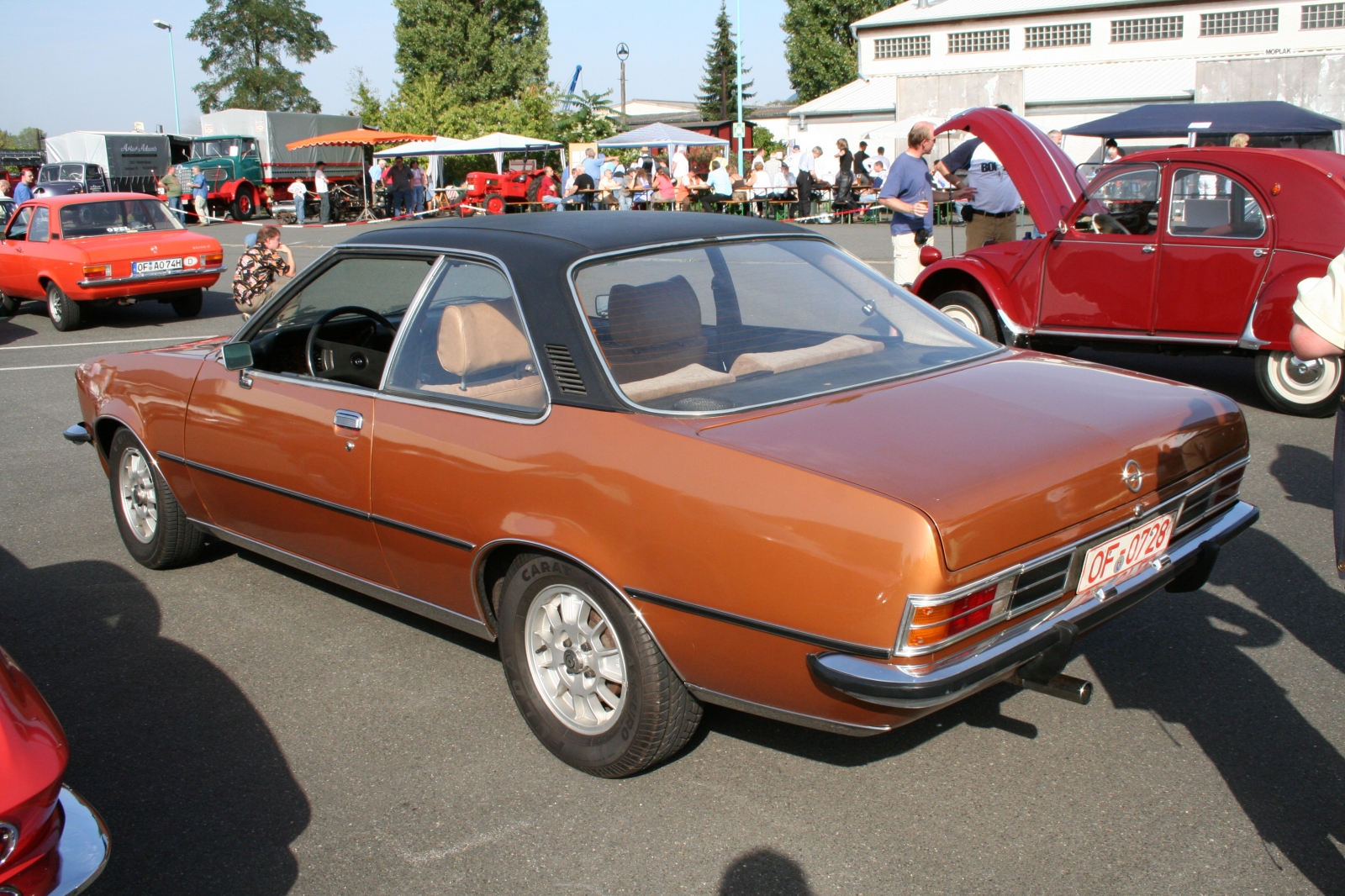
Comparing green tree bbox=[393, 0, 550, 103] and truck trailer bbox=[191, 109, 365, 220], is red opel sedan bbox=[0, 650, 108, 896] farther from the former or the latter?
green tree bbox=[393, 0, 550, 103]

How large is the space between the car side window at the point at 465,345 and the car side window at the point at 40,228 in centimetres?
1226

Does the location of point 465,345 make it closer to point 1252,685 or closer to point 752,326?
point 752,326

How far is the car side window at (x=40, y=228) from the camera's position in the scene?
44.8 feet

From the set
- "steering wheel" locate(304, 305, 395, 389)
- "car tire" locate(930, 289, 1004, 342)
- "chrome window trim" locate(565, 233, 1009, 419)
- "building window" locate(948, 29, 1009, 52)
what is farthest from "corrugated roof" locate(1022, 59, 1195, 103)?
"steering wheel" locate(304, 305, 395, 389)

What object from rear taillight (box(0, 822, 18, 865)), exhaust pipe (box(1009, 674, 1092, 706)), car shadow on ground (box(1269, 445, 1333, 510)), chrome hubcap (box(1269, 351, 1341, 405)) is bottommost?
car shadow on ground (box(1269, 445, 1333, 510))

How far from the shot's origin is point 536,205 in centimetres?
2955

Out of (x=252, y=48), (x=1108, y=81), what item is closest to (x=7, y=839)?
(x=1108, y=81)

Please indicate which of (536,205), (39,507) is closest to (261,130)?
(536,205)

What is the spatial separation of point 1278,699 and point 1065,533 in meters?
1.39

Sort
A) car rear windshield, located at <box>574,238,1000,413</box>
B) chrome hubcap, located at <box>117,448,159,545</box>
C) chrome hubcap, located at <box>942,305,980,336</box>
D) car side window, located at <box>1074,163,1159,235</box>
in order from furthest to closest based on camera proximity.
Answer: chrome hubcap, located at <box>942,305,980,336</box> → car side window, located at <box>1074,163,1159,235</box> → chrome hubcap, located at <box>117,448,159,545</box> → car rear windshield, located at <box>574,238,1000,413</box>

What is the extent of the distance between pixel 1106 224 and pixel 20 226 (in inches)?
519

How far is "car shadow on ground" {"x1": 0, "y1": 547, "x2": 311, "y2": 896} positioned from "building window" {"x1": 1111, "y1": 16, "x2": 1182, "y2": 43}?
145 ft

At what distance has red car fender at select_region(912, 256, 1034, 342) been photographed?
8.36 meters

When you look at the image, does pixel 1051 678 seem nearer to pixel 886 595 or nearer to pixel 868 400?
pixel 886 595
